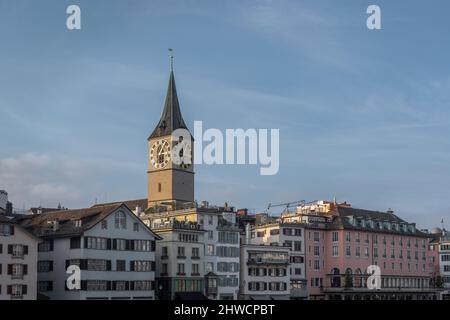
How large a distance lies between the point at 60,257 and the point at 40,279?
13.6ft

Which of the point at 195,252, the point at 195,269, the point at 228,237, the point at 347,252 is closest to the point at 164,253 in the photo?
the point at 195,252

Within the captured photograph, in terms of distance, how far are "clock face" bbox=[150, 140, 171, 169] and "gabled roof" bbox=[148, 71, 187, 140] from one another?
2.00m

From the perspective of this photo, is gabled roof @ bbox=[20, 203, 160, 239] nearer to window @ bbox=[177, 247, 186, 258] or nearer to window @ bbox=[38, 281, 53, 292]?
window @ bbox=[177, 247, 186, 258]

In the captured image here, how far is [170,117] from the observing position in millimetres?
179125

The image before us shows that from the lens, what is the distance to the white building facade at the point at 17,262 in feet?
311

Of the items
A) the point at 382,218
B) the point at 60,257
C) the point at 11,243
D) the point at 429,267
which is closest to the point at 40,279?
the point at 60,257

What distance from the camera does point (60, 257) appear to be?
104m

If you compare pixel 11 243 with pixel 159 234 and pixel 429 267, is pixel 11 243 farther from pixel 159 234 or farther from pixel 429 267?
pixel 429 267

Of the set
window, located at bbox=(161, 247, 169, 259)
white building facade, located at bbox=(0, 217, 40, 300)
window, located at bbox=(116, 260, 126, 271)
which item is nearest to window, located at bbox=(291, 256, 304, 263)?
window, located at bbox=(161, 247, 169, 259)

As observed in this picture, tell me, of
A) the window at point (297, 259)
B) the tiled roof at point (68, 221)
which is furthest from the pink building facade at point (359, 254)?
the tiled roof at point (68, 221)

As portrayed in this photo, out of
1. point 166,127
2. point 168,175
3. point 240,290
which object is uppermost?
point 166,127

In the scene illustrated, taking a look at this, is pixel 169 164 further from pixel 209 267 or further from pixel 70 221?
pixel 70 221

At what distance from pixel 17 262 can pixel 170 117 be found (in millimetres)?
86369

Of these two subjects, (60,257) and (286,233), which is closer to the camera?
(60,257)
